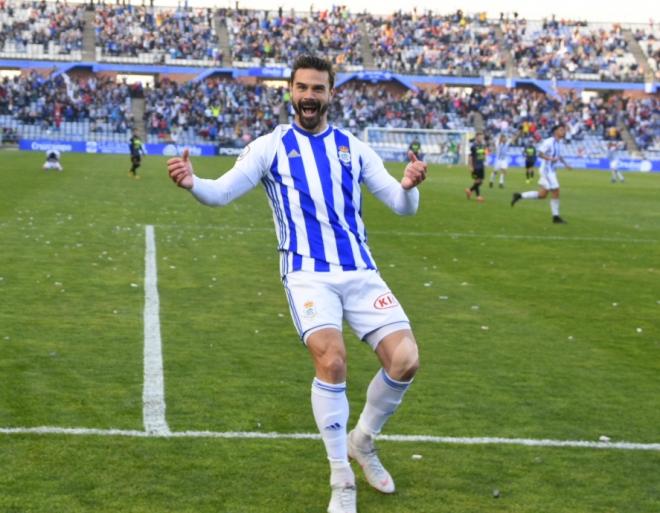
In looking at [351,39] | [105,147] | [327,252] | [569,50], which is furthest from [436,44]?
[327,252]

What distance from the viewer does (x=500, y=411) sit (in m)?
7.90

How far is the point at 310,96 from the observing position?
20.1 feet

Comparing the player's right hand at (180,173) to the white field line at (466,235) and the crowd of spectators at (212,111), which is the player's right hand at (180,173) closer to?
the white field line at (466,235)

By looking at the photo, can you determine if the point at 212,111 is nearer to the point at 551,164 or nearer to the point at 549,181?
the point at 551,164

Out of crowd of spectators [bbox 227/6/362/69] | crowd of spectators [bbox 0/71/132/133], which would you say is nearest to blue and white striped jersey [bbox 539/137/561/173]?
crowd of spectators [bbox 0/71/132/133]

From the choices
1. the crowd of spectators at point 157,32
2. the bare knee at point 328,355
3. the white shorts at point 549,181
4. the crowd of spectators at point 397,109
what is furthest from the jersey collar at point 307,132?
the crowd of spectators at point 157,32

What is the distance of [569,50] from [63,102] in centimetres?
3637

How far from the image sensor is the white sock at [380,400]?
19.9 ft

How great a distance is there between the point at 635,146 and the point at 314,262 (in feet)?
225

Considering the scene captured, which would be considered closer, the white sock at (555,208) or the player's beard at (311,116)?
the player's beard at (311,116)

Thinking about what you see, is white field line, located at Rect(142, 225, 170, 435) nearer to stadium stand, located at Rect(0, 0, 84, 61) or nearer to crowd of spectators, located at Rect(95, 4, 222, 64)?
stadium stand, located at Rect(0, 0, 84, 61)

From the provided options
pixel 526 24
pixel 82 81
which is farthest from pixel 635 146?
pixel 82 81

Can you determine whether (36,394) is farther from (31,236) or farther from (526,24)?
(526,24)

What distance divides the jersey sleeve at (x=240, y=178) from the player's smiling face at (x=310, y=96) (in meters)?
0.23
